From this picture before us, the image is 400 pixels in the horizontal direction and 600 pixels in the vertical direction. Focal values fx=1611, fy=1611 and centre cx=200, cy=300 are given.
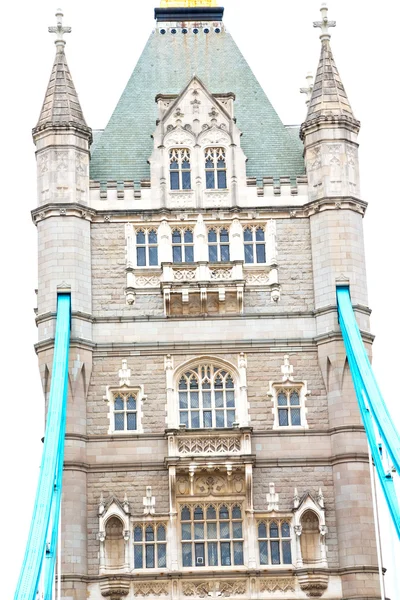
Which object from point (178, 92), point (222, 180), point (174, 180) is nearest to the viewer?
point (174, 180)

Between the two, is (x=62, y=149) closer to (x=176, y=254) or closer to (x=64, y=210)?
(x=64, y=210)

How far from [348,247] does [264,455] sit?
21.1 feet

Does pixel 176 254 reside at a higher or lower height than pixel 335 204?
lower

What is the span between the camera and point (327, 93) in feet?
154

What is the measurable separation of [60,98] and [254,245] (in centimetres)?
711

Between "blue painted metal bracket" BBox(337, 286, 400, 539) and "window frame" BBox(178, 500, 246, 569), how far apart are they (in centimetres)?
446

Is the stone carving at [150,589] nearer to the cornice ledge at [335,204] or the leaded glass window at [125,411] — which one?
the leaded glass window at [125,411]

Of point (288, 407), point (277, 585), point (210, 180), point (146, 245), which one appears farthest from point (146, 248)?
point (277, 585)

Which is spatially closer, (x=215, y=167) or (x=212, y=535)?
(x=212, y=535)

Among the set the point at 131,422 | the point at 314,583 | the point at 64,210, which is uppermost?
the point at 64,210

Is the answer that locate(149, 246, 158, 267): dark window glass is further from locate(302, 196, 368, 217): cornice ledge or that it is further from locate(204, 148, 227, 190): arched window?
locate(302, 196, 368, 217): cornice ledge

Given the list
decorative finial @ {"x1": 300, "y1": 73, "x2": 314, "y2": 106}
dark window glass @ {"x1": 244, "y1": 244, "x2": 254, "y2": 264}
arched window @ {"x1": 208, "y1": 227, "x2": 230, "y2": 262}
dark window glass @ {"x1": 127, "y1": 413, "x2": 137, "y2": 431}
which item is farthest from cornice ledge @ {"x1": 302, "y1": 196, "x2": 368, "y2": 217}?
dark window glass @ {"x1": 127, "y1": 413, "x2": 137, "y2": 431}

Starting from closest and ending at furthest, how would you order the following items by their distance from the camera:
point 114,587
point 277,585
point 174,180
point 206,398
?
point 114,587 → point 277,585 → point 206,398 → point 174,180

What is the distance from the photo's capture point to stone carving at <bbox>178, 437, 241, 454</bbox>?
142 ft
